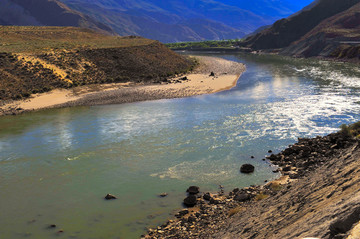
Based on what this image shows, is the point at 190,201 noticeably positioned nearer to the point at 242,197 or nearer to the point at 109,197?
the point at 242,197

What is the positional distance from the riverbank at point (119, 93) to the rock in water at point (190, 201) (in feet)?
99.6

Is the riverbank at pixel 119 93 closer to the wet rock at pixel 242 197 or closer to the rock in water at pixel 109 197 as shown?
the rock in water at pixel 109 197

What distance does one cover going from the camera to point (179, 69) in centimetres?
7544

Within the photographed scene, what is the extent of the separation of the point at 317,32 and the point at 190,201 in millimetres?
116635

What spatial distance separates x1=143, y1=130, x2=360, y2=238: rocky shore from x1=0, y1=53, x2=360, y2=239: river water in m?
1.28

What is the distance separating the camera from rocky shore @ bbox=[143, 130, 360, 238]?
341 inches

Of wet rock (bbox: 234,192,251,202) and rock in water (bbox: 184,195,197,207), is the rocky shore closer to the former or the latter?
wet rock (bbox: 234,192,251,202)

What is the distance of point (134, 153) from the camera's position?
25188 mm

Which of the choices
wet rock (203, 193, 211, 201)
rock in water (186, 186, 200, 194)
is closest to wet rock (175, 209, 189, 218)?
wet rock (203, 193, 211, 201)

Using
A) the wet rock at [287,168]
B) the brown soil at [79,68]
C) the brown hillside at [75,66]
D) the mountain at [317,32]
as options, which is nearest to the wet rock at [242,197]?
the wet rock at [287,168]

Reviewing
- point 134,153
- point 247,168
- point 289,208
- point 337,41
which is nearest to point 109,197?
point 134,153

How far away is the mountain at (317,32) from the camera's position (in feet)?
341

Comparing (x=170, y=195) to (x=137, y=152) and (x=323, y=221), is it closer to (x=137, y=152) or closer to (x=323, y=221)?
(x=137, y=152)

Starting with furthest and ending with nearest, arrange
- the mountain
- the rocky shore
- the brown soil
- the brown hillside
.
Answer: the mountain < the brown hillside < the brown soil < the rocky shore
